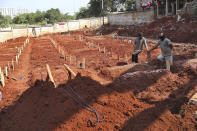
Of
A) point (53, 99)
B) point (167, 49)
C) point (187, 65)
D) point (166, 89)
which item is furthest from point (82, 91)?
point (187, 65)

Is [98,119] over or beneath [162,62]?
beneath

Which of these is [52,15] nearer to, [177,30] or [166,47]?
[177,30]

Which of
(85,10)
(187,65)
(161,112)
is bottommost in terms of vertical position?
(161,112)

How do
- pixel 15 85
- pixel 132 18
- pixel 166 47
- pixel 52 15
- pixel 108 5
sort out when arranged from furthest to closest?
1. pixel 52 15
2. pixel 108 5
3. pixel 132 18
4. pixel 15 85
5. pixel 166 47

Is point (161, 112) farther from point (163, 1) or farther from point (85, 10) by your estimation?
point (85, 10)

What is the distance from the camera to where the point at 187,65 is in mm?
6566

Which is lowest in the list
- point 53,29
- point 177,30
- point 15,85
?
point 15,85

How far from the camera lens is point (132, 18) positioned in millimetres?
25938

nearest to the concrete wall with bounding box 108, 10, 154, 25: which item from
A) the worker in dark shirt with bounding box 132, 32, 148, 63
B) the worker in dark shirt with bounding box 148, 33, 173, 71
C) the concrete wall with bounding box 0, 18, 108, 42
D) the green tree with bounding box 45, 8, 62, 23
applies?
the concrete wall with bounding box 0, 18, 108, 42

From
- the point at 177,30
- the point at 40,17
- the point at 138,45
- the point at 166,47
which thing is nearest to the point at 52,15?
the point at 40,17

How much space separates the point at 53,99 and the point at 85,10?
50178 millimetres

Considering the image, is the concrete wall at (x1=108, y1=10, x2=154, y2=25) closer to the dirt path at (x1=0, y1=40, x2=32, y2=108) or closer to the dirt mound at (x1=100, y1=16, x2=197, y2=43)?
the dirt mound at (x1=100, y1=16, x2=197, y2=43)

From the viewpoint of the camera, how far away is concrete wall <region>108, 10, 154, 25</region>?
Answer: 2371cm

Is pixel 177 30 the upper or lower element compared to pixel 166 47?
upper
